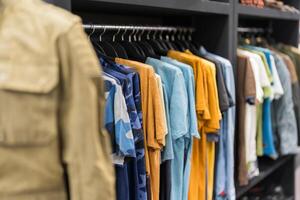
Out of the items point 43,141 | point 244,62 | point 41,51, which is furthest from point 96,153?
point 244,62

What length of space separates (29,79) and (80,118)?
4.8 inches

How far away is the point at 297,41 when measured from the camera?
2779 millimetres

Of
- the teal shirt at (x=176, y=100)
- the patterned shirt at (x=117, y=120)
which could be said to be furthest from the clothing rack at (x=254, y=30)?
the patterned shirt at (x=117, y=120)

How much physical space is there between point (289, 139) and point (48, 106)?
6.06ft

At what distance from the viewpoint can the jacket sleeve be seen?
84cm

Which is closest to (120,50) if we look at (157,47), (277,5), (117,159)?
(157,47)

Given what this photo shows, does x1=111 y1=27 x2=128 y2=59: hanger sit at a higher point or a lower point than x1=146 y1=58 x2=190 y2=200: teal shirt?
higher

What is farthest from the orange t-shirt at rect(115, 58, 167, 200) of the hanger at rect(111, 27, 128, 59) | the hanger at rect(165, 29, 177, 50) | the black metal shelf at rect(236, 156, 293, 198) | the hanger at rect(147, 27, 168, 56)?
the black metal shelf at rect(236, 156, 293, 198)

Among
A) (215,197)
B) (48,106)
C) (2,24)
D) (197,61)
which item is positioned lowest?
(215,197)

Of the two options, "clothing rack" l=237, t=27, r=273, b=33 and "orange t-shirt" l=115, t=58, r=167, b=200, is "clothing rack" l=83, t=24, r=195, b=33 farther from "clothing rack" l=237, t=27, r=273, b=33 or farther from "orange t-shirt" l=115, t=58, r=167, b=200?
"clothing rack" l=237, t=27, r=273, b=33

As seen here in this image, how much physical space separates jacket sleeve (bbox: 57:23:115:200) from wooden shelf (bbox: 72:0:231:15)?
458 mm

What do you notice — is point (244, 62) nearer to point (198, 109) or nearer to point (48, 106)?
point (198, 109)

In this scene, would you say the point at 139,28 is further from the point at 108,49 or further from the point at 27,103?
the point at 27,103

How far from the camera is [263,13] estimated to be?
2256 millimetres
